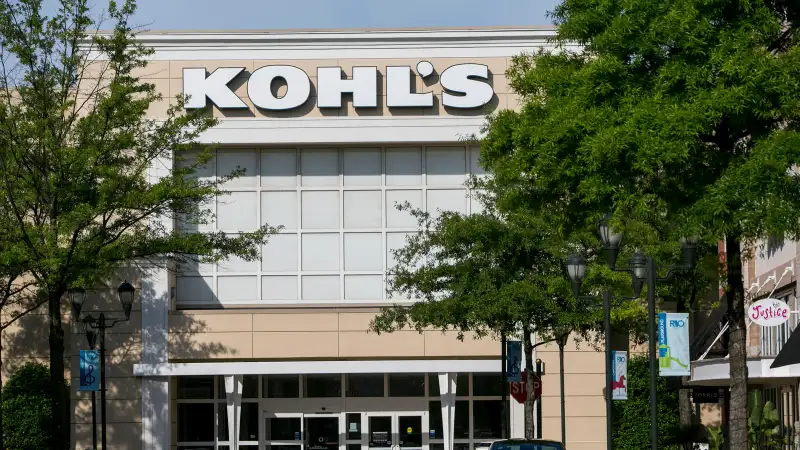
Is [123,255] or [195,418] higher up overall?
[123,255]

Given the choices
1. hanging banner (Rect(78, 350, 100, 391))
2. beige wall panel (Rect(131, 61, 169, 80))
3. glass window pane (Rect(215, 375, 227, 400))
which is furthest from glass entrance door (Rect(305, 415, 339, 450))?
hanging banner (Rect(78, 350, 100, 391))

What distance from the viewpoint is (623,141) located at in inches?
810

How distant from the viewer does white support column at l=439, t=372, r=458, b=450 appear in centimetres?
4191

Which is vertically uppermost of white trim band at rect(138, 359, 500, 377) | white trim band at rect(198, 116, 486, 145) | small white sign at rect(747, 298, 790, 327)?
white trim band at rect(198, 116, 486, 145)

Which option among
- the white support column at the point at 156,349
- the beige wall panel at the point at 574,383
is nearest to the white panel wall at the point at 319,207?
the white support column at the point at 156,349

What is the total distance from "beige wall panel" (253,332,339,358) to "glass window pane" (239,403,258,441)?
2.98m

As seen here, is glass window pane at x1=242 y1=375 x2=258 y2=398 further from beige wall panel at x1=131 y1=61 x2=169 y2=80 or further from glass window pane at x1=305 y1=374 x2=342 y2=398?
beige wall panel at x1=131 y1=61 x2=169 y2=80

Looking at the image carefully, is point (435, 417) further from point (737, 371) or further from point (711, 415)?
point (737, 371)

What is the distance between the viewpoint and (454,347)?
4216 cm

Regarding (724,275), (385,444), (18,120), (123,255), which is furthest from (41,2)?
(385,444)

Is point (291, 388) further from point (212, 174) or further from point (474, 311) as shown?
point (474, 311)

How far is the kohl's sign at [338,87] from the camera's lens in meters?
41.9

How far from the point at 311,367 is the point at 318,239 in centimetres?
427

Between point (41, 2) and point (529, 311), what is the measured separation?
1361cm
